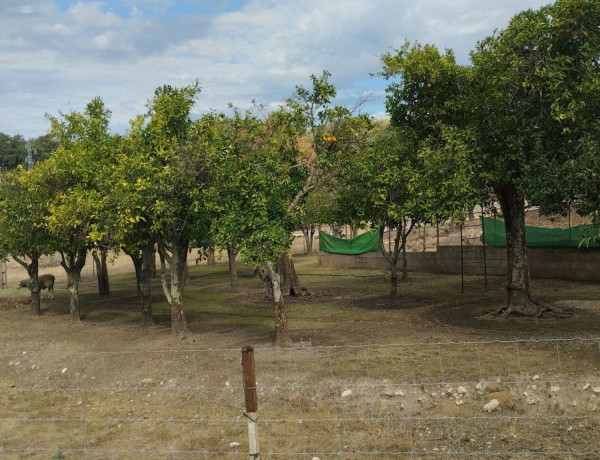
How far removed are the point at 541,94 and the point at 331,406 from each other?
6867 millimetres

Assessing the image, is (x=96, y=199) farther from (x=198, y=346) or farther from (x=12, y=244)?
(x=12, y=244)

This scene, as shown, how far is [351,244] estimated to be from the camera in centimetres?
3148

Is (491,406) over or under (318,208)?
under

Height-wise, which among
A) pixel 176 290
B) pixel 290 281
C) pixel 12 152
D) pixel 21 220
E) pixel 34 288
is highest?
pixel 12 152

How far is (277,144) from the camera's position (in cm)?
1309

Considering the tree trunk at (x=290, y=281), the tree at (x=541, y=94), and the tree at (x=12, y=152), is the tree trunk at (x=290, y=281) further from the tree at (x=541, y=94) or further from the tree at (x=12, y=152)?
the tree at (x=12, y=152)

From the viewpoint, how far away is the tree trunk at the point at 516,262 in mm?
14281

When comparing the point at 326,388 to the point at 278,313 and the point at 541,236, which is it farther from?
the point at 541,236

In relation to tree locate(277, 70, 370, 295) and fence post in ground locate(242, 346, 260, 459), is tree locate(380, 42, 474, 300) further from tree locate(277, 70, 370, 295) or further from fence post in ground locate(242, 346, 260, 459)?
fence post in ground locate(242, 346, 260, 459)

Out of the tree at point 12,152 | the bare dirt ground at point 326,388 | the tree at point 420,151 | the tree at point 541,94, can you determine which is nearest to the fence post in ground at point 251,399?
the bare dirt ground at point 326,388

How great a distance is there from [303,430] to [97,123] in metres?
11.0

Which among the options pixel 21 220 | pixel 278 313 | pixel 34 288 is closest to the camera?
pixel 278 313

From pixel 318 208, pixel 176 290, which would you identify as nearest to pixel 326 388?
pixel 176 290

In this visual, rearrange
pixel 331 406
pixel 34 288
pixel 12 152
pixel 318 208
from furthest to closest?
pixel 12 152
pixel 318 208
pixel 34 288
pixel 331 406
